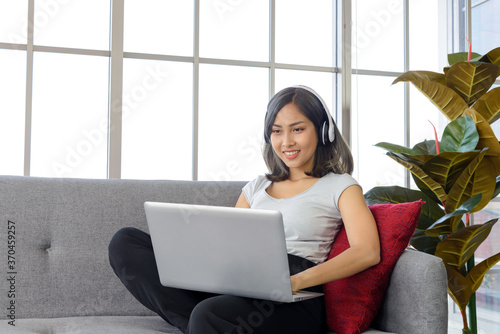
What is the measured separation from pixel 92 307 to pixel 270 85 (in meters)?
1.72

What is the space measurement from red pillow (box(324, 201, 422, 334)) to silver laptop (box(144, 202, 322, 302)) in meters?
0.17

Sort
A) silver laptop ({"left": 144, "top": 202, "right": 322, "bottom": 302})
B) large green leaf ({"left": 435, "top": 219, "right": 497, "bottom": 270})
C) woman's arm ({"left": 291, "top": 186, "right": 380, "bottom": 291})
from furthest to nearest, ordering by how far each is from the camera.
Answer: large green leaf ({"left": 435, "top": 219, "right": 497, "bottom": 270})
woman's arm ({"left": 291, "top": 186, "right": 380, "bottom": 291})
silver laptop ({"left": 144, "top": 202, "right": 322, "bottom": 302})

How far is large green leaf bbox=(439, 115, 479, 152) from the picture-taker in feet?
5.52

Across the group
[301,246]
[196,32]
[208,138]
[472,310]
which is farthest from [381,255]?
[196,32]

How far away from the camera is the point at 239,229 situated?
3.46 feet

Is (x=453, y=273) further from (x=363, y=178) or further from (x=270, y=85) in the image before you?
(x=270, y=85)

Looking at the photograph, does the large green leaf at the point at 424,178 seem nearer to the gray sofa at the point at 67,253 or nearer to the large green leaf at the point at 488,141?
the large green leaf at the point at 488,141

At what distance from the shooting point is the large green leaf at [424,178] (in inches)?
68.4

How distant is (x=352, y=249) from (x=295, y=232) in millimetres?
214

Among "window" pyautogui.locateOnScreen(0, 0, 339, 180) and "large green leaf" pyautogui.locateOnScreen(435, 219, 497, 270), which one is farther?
"window" pyautogui.locateOnScreen(0, 0, 339, 180)

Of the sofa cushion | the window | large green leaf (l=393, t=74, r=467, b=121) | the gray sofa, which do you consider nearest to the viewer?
the sofa cushion

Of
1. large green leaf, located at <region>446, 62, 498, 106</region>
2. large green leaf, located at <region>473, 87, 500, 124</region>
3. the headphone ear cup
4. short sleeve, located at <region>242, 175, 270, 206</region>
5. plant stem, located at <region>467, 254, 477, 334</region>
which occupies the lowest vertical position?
plant stem, located at <region>467, 254, 477, 334</region>

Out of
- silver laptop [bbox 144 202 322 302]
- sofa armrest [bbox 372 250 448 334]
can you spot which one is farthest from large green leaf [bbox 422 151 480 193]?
silver laptop [bbox 144 202 322 302]

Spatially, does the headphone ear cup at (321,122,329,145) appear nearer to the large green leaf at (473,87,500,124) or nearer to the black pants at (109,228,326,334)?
the black pants at (109,228,326,334)
